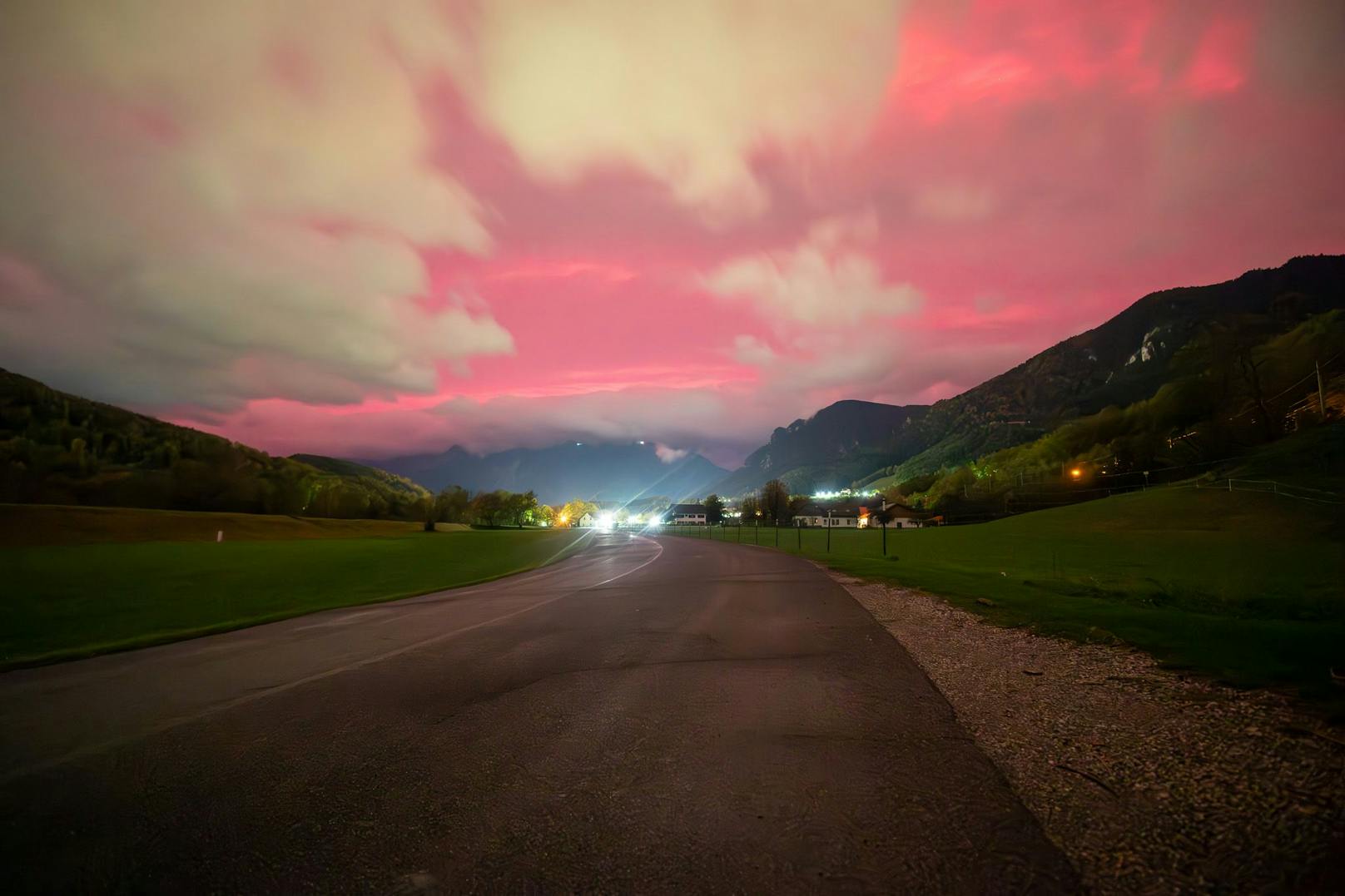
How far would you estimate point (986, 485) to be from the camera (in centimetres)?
12556

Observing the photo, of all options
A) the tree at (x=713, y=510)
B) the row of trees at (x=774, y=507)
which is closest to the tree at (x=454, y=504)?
the tree at (x=713, y=510)

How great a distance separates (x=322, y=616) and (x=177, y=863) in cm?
1374

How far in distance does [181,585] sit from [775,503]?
131060mm

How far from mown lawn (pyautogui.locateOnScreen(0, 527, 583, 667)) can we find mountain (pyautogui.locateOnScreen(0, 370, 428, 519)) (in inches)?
1331

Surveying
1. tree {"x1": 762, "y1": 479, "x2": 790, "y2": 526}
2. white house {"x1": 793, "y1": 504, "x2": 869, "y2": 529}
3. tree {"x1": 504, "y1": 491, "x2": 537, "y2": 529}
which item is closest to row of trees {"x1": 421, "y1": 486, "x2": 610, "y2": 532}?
tree {"x1": 504, "y1": 491, "x2": 537, "y2": 529}

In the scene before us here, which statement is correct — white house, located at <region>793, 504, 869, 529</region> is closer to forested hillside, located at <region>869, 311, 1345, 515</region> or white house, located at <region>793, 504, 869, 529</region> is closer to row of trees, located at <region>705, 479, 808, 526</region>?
row of trees, located at <region>705, 479, 808, 526</region>

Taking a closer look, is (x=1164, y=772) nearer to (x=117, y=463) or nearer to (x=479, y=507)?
(x=117, y=463)

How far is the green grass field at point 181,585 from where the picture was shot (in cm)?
1248

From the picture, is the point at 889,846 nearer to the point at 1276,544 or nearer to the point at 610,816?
the point at 610,816

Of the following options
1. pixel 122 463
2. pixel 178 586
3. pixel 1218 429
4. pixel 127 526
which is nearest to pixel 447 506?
A: pixel 122 463

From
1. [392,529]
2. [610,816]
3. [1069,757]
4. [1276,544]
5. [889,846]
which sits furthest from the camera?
[392,529]

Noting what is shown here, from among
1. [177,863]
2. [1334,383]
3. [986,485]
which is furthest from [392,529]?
[1334,383]

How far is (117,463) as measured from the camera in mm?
61656

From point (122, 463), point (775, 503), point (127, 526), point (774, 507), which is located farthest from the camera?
point (775, 503)
